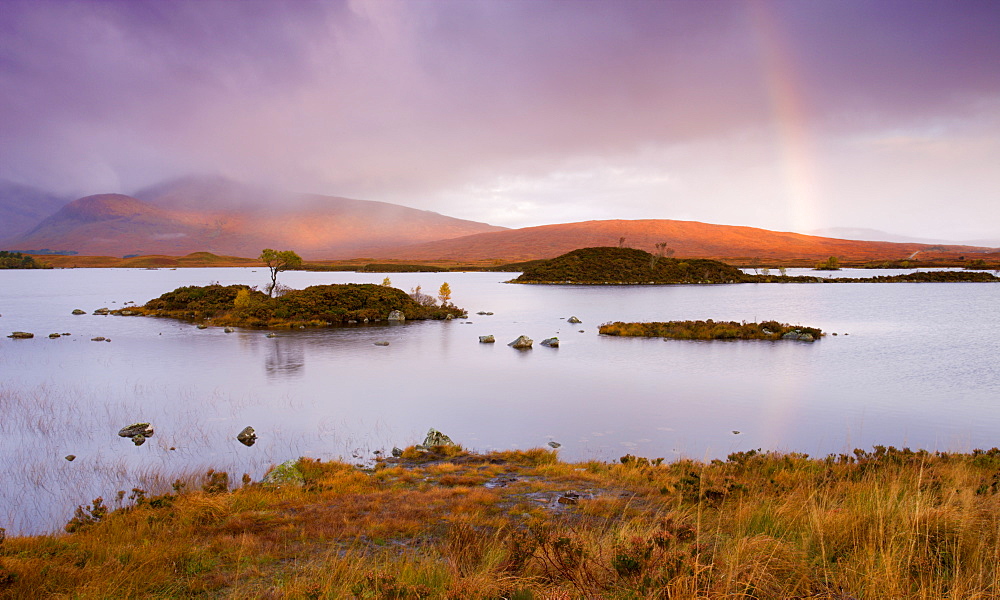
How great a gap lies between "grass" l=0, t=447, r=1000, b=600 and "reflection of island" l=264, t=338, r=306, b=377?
12.6 metres

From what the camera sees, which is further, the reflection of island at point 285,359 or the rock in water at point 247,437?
the reflection of island at point 285,359

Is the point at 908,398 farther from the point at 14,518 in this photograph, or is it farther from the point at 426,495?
the point at 14,518

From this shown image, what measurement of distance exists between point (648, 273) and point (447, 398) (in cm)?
9151

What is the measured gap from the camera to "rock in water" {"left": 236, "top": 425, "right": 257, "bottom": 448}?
13373 mm

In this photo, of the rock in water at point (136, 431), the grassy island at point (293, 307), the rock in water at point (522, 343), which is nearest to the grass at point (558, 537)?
the rock in water at point (136, 431)

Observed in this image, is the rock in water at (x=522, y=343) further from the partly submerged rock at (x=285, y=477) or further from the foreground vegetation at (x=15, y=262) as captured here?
the foreground vegetation at (x=15, y=262)

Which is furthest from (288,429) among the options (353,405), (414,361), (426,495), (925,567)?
(925,567)

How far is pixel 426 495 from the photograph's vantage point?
9.16 m

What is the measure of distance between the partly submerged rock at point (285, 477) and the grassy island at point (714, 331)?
25.7 meters

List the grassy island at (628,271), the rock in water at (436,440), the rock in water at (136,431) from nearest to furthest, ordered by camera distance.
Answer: the rock in water at (436,440)
the rock in water at (136,431)
the grassy island at (628,271)

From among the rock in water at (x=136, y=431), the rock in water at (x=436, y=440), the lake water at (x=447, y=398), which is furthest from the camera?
the rock in water at (x=136, y=431)

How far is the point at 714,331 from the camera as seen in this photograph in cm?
3169

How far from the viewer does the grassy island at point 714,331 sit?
30797 mm

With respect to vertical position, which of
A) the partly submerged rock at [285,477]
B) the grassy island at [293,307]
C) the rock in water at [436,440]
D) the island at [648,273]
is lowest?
the rock in water at [436,440]
